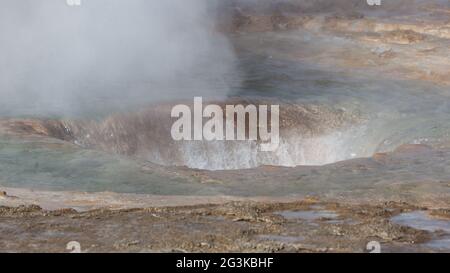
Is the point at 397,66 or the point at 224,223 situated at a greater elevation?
the point at 397,66

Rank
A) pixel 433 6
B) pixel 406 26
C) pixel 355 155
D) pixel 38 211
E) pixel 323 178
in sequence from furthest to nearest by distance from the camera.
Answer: pixel 433 6
pixel 406 26
pixel 355 155
pixel 323 178
pixel 38 211

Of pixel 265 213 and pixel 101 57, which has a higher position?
pixel 101 57

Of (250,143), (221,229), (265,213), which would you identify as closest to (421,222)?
(265,213)

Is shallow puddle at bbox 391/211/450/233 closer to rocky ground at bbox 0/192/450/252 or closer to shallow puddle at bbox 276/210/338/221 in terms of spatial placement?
rocky ground at bbox 0/192/450/252

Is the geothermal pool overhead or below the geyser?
below

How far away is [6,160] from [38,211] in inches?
82.8

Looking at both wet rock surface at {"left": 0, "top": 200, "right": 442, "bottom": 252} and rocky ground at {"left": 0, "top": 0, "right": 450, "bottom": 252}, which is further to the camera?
rocky ground at {"left": 0, "top": 0, "right": 450, "bottom": 252}

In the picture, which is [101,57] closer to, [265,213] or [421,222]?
[265,213]

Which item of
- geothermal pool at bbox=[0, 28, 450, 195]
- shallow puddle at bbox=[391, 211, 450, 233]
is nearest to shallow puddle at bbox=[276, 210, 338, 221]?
shallow puddle at bbox=[391, 211, 450, 233]

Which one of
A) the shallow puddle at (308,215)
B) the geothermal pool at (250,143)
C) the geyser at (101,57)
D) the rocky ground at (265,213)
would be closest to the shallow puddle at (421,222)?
the rocky ground at (265,213)

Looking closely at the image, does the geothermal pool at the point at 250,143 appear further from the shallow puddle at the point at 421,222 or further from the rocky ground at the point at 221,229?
the shallow puddle at the point at 421,222

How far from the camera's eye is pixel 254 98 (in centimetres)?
1133
